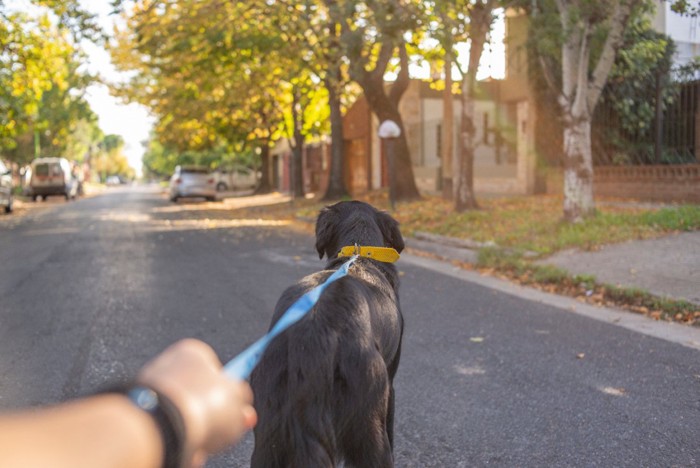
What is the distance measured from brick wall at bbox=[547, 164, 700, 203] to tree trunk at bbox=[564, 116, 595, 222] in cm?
360

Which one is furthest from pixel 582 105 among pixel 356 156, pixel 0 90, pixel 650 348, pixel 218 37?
pixel 356 156

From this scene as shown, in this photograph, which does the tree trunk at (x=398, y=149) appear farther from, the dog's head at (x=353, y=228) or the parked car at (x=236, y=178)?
the parked car at (x=236, y=178)

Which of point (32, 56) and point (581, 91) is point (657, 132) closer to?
point (581, 91)

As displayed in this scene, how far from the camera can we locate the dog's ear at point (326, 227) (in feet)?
11.2

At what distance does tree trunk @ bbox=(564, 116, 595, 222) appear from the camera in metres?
11.4

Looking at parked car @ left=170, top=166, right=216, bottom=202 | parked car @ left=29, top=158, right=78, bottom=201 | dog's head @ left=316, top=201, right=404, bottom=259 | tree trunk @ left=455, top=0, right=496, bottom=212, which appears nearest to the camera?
dog's head @ left=316, top=201, right=404, bottom=259

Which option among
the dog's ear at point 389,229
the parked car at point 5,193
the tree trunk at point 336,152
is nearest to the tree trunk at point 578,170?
the dog's ear at point 389,229

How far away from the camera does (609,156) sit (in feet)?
57.0

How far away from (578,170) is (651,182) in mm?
4690

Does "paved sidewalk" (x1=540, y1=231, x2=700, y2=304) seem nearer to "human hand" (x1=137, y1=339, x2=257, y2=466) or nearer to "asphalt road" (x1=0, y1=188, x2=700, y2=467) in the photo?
"asphalt road" (x1=0, y1=188, x2=700, y2=467)

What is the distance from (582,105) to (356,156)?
2165 cm

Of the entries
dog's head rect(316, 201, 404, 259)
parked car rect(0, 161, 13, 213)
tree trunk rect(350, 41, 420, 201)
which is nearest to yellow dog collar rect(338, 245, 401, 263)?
dog's head rect(316, 201, 404, 259)

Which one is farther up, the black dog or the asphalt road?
the black dog

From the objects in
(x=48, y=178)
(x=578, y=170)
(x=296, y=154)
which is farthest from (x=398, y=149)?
(x=48, y=178)
